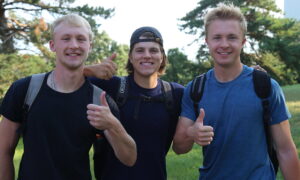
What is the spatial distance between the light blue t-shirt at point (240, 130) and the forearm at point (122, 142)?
539 mm

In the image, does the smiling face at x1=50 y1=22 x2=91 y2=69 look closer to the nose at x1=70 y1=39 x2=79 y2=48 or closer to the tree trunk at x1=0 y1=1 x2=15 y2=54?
the nose at x1=70 y1=39 x2=79 y2=48

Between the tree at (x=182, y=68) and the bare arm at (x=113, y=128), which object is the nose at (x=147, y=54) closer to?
the bare arm at (x=113, y=128)

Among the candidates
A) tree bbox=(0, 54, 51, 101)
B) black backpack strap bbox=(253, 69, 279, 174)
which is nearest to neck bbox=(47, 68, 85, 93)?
black backpack strap bbox=(253, 69, 279, 174)

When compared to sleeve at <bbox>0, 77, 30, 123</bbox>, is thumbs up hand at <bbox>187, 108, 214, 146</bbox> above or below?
below

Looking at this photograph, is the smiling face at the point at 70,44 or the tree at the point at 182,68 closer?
the smiling face at the point at 70,44

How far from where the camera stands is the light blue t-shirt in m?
2.34

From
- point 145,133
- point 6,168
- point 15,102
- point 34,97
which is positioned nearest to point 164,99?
point 145,133

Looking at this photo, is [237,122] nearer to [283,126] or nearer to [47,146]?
[283,126]

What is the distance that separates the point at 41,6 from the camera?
14.1m

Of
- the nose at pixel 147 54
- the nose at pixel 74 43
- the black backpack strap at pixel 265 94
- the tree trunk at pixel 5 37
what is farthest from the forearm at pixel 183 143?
the tree trunk at pixel 5 37

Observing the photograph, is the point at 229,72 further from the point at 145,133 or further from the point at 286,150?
the point at 145,133

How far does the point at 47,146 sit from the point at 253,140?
1.33 meters

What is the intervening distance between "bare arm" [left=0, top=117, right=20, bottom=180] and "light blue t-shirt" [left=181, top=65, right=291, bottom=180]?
1.29m

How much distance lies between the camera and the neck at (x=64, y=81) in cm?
245
